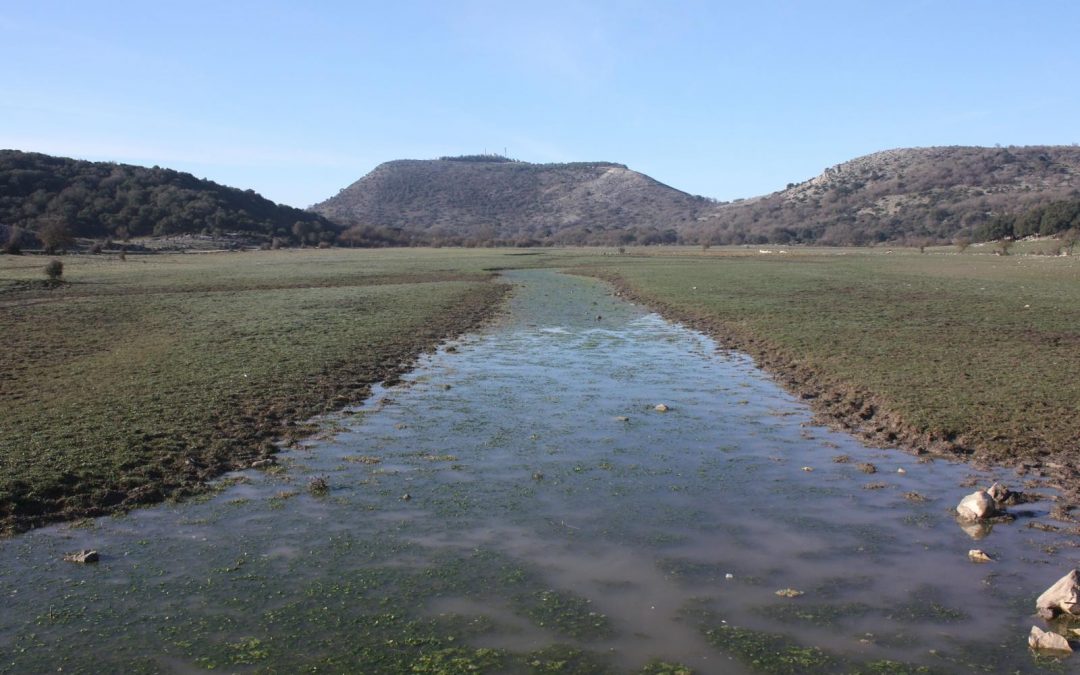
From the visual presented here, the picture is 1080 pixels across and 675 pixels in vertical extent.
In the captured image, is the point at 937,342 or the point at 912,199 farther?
the point at 912,199

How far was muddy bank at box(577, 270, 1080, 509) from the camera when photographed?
1108cm

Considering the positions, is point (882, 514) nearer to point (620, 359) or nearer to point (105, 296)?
point (620, 359)

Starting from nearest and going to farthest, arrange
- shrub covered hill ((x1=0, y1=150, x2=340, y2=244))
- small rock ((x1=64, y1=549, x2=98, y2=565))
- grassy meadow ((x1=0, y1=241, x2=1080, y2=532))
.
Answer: small rock ((x1=64, y1=549, x2=98, y2=565)) < grassy meadow ((x1=0, y1=241, x2=1080, y2=532)) < shrub covered hill ((x1=0, y1=150, x2=340, y2=244))

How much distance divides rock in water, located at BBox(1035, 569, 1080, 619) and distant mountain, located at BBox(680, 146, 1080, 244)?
439ft

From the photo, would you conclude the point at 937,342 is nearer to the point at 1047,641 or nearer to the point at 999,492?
the point at 999,492

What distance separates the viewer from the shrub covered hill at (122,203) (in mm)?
95812

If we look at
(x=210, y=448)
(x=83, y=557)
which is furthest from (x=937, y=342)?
(x=83, y=557)

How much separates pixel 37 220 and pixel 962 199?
147 meters

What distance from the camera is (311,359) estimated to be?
20000 millimetres

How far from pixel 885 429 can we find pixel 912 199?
16118 cm

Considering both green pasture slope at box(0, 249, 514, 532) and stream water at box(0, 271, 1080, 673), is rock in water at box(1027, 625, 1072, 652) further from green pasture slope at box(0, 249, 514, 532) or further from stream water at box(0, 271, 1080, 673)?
green pasture slope at box(0, 249, 514, 532)

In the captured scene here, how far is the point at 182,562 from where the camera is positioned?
27.1 ft

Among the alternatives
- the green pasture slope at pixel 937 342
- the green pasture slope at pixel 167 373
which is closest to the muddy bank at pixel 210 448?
the green pasture slope at pixel 167 373

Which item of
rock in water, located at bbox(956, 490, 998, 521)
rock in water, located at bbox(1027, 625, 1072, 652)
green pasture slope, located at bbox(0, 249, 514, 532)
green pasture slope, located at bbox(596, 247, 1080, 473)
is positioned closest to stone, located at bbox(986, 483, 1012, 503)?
rock in water, located at bbox(956, 490, 998, 521)
